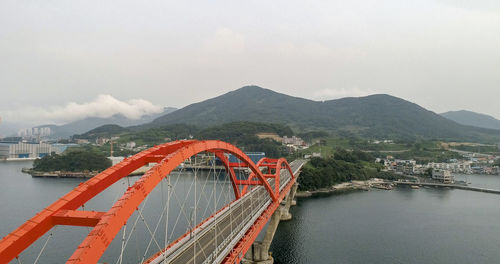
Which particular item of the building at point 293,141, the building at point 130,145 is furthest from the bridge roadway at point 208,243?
the building at point 130,145

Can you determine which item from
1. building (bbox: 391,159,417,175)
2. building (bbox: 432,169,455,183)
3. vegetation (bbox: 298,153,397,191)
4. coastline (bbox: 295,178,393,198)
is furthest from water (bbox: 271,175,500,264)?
building (bbox: 391,159,417,175)

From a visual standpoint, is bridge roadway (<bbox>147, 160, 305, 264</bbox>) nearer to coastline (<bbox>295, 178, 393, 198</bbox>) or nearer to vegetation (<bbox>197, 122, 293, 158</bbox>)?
coastline (<bbox>295, 178, 393, 198</bbox>)

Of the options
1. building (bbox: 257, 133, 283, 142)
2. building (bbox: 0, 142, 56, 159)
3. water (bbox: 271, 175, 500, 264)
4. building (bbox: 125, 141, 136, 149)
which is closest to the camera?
water (bbox: 271, 175, 500, 264)

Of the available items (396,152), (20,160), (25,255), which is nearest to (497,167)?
(396,152)

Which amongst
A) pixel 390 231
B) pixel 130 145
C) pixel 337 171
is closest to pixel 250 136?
pixel 130 145

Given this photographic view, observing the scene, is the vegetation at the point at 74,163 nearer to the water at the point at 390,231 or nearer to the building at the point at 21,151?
the building at the point at 21,151

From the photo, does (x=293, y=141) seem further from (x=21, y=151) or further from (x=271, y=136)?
(x=21, y=151)
